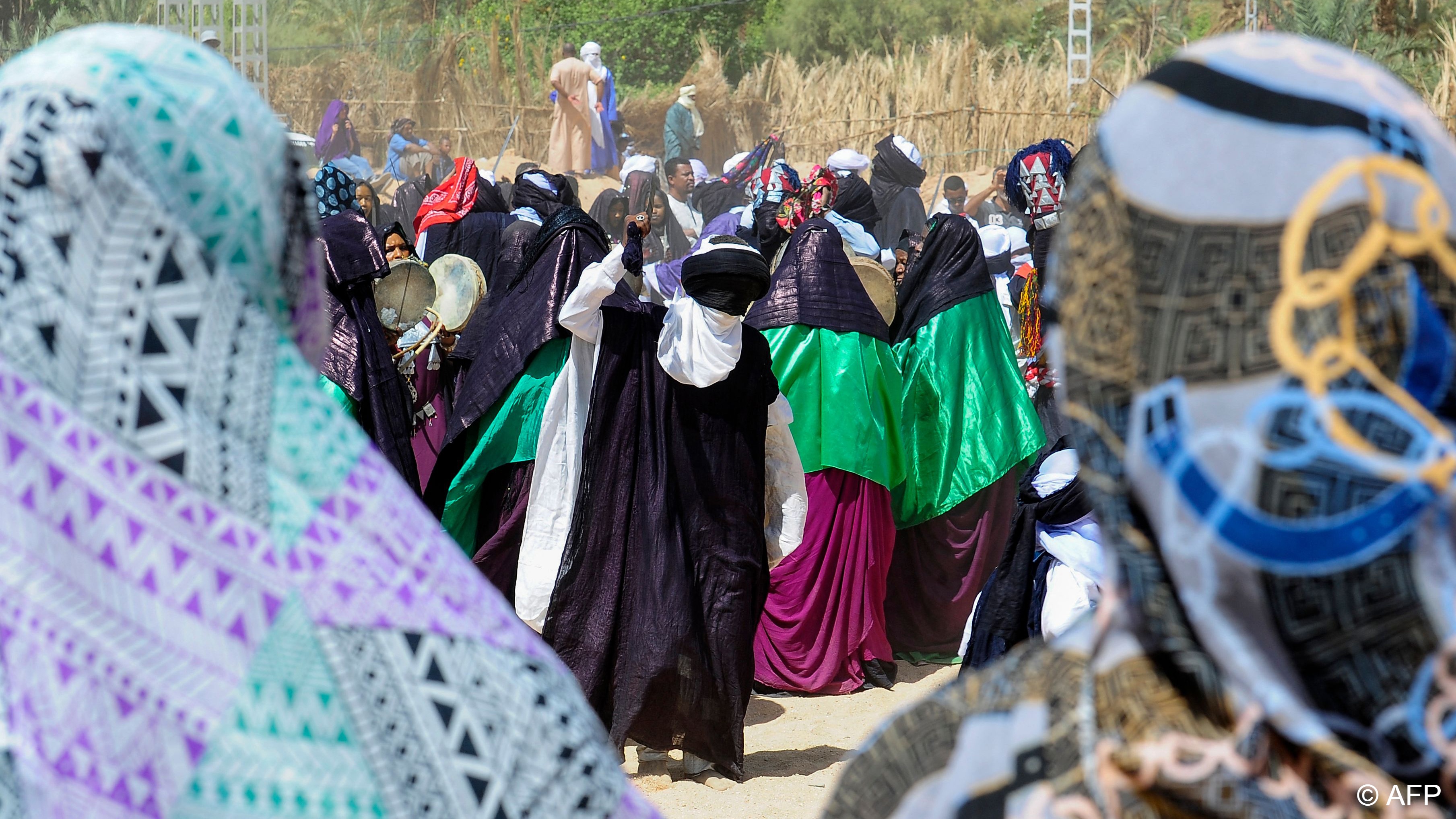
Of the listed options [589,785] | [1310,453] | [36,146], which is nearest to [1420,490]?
[1310,453]

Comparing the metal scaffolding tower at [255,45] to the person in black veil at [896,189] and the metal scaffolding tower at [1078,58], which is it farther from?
the metal scaffolding tower at [1078,58]

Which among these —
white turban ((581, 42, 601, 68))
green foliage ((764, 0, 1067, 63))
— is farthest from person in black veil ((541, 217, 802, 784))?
green foliage ((764, 0, 1067, 63))

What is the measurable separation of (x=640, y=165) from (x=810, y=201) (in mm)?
7458

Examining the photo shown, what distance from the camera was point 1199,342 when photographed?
0.86m

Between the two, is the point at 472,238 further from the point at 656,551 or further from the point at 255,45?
the point at 255,45

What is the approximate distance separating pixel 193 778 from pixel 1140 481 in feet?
2.31

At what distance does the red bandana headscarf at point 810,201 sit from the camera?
23.5ft

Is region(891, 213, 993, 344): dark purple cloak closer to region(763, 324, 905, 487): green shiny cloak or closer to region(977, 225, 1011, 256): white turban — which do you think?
region(763, 324, 905, 487): green shiny cloak

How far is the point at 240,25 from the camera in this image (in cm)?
1587

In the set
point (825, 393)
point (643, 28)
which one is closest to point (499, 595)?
point (825, 393)

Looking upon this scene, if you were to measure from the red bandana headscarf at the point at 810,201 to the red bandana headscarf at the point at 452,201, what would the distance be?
2092 millimetres

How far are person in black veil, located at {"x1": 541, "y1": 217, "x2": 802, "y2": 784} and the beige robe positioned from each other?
1339 cm

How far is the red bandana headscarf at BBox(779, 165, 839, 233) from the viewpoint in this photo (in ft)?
23.5

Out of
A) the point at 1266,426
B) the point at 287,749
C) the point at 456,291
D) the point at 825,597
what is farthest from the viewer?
the point at 456,291
